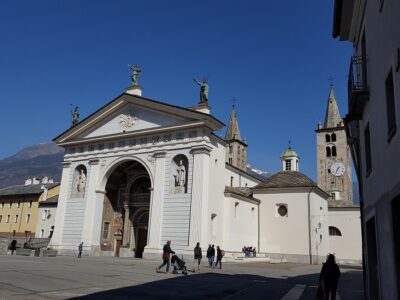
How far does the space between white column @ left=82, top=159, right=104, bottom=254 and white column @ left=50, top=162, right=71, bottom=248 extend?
2808mm

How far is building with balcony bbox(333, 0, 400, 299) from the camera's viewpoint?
7.75 meters

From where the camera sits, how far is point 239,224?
1374 inches

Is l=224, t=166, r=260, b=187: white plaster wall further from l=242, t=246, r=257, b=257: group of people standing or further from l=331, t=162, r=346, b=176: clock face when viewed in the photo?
l=331, t=162, r=346, b=176: clock face

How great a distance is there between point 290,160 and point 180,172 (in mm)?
20571

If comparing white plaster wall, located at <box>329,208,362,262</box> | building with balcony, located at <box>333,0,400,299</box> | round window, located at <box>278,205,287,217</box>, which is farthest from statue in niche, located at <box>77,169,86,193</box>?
white plaster wall, located at <box>329,208,362,262</box>

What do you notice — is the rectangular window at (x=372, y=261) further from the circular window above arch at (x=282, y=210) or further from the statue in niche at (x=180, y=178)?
the circular window above arch at (x=282, y=210)

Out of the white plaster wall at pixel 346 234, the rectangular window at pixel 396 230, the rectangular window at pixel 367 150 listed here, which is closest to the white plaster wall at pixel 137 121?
the rectangular window at pixel 367 150

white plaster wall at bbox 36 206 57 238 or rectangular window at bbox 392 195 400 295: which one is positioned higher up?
white plaster wall at bbox 36 206 57 238

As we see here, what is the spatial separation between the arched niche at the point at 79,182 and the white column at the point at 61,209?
26.9 inches

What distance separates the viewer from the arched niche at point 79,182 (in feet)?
121

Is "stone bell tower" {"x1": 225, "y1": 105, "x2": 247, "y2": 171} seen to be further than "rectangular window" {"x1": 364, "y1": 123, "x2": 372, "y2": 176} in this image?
Yes

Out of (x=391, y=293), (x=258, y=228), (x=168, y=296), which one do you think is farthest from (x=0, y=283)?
(x=258, y=228)

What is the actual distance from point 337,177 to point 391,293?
54213mm

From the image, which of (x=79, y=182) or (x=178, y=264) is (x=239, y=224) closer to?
(x=79, y=182)
